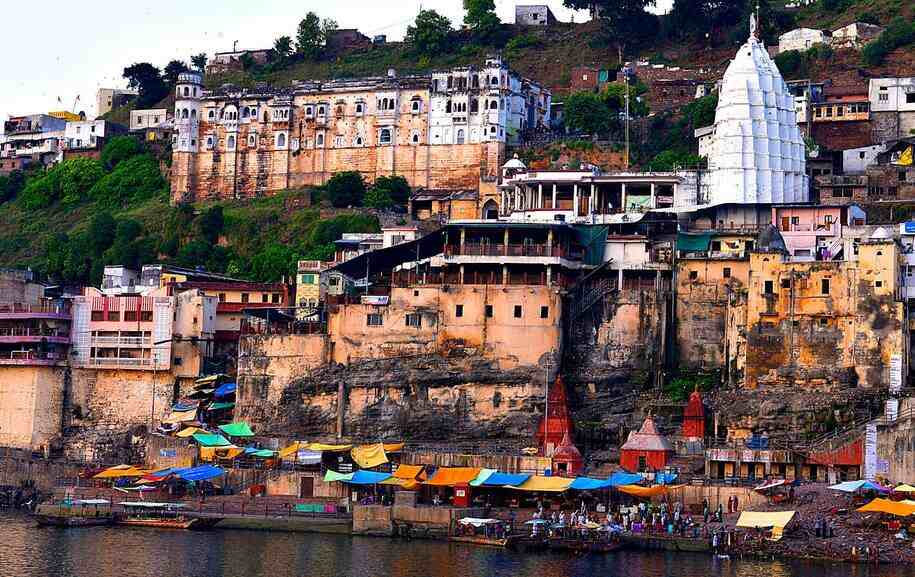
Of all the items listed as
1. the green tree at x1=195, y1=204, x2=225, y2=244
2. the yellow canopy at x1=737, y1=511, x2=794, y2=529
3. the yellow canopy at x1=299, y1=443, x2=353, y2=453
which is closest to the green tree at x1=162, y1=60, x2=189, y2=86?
the green tree at x1=195, y1=204, x2=225, y2=244

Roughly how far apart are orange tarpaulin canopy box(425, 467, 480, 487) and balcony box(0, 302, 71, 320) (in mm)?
22555

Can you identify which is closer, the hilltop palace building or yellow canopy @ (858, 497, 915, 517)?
yellow canopy @ (858, 497, 915, 517)

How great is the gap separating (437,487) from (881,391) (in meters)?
16.5

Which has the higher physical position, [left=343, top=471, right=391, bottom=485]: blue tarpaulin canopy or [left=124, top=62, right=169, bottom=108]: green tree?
[left=124, top=62, right=169, bottom=108]: green tree

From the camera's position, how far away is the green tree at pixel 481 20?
4909 inches

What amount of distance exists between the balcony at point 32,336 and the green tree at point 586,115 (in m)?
30.1

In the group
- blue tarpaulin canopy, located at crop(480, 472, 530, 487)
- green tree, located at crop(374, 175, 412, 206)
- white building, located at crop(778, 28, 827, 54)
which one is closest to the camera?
blue tarpaulin canopy, located at crop(480, 472, 530, 487)

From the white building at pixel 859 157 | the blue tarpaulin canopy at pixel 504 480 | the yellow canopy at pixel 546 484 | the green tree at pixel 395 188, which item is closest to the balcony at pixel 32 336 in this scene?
the green tree at pixel 395 188

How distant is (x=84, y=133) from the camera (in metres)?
126

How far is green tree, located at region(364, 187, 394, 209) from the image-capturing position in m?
99.8

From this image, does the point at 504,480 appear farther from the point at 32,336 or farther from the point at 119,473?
the point at 32,336

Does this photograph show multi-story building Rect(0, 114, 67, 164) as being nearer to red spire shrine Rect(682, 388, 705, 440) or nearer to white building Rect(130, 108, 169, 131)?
white building Rect(130, 108, 169, 131)

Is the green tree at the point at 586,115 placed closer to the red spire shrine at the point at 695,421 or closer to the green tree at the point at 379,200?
the green tree at the point at 379,200

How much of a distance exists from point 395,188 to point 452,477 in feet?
106
